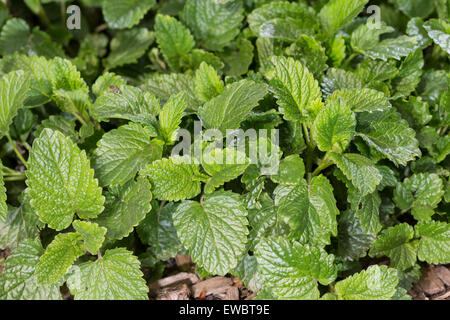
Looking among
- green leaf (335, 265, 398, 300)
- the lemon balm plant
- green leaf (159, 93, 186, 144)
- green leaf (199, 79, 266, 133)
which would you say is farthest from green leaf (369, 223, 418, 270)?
green leaf (159, 93, 186, 144)

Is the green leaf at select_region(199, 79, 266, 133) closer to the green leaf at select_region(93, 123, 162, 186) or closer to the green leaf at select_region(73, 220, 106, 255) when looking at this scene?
the green leaf at select_region(93, 123, 162, 186)

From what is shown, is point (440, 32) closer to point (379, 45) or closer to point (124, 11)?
point (379, 45)

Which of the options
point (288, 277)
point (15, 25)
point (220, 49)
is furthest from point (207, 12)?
point (288, 277)

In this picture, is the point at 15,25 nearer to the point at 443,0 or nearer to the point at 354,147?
the point at 354,147

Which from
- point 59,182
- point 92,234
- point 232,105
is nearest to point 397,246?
point 232,105

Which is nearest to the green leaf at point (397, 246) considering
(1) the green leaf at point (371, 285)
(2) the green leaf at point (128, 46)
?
(1) the green leaf at point (371, 285)

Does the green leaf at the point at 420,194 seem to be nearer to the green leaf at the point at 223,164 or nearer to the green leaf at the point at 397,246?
the green leaf at the point at 397,246
